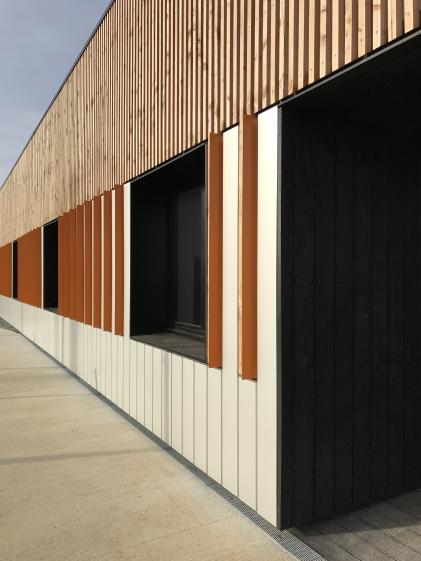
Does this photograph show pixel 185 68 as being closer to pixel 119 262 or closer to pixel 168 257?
pixel 168 257

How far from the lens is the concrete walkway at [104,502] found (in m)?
2.64

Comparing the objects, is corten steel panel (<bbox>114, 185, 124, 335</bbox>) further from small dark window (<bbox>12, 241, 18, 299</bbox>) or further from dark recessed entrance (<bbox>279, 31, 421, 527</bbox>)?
small dark window (<bbox>12, 241, 18, 299</bbox>)

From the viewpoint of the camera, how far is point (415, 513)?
3.12 m

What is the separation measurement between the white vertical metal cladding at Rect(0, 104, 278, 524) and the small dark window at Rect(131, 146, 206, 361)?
1.84 feet

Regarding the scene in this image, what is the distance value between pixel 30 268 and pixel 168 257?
23.9 feet

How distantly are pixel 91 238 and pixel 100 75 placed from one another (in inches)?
95.8

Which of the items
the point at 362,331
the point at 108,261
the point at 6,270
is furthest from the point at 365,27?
the point at 6,270

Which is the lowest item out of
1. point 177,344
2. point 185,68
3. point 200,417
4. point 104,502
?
point 104,502

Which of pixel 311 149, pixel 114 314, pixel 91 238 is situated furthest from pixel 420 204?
pixel 91 238

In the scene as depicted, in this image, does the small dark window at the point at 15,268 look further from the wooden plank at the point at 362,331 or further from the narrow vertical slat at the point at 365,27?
the narrow vertical slat at the point at 365,27

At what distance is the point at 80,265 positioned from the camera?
687 cm

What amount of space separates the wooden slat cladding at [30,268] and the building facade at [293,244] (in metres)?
6.49

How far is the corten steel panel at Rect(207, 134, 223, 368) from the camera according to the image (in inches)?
136

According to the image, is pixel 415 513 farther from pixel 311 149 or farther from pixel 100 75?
pixel 100 75
